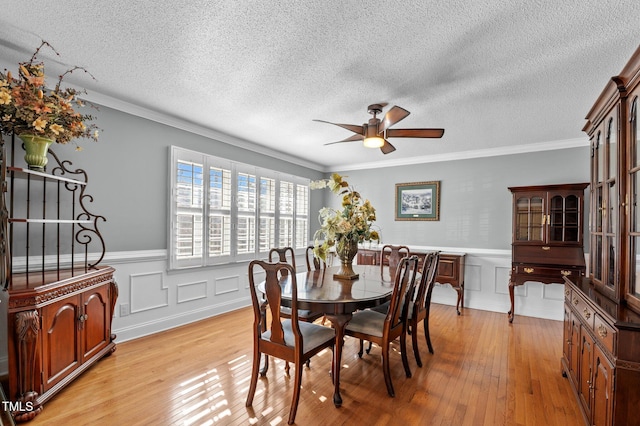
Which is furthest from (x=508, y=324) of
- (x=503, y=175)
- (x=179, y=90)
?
(x=179, y=90)

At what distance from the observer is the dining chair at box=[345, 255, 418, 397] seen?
7.68 feet

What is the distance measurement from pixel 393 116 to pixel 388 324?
65.0 inches

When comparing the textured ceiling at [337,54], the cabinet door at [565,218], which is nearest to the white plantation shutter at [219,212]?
the textured ceiling at [337,54]

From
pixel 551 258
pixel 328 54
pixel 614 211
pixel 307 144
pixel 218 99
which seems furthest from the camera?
pixel 307 144

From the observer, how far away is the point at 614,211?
6.88 ft

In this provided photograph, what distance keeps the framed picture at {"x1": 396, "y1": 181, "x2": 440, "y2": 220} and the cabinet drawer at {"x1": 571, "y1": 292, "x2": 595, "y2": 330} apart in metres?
2.99

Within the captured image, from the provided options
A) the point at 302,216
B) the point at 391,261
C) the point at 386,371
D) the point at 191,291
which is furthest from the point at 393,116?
the point at 302,216

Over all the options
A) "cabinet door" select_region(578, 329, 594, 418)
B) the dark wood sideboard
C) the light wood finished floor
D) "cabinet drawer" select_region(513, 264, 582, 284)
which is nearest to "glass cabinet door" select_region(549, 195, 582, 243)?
"cabinet drawer" select_region(513, 264, 582, 284)

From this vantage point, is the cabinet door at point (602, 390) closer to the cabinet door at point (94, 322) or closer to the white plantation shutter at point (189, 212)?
the cabinet door at point (94, 322)

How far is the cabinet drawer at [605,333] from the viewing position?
61.8 inches

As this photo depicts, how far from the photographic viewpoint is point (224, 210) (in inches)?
169

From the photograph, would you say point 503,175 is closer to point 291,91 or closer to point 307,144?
point 307,144

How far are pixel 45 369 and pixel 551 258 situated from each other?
522 centimetres

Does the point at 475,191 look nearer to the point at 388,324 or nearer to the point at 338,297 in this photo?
the point at 388,324
